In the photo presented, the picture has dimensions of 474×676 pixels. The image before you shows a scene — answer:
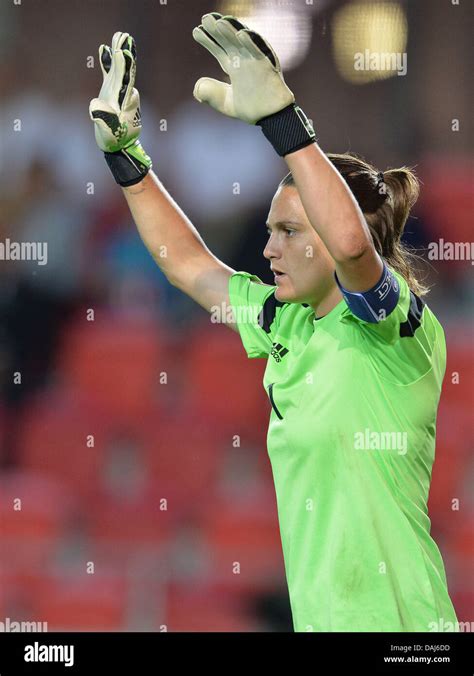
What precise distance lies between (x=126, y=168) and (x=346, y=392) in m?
0.57

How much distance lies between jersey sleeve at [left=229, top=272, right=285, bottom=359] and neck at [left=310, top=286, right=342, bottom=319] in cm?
14

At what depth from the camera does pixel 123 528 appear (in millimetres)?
2457

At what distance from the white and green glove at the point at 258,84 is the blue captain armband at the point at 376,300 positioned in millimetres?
191

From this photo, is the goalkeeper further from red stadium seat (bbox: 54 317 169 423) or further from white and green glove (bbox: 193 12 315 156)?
red stadium seat (bbox: 54 317 169 423)

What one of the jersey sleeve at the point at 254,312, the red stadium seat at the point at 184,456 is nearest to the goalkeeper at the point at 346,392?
the jersey sleeve at the point at 254,312

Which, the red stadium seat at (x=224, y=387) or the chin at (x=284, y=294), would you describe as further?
the red stadium seat at (x=224, y=387)

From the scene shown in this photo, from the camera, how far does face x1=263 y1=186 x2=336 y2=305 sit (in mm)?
1302

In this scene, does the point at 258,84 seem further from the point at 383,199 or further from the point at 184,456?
the point at 184,456

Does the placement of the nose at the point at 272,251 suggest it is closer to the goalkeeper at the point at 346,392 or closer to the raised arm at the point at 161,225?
the goalkeeper at the point at 346,392

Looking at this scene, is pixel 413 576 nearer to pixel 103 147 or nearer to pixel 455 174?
pixel 103 147

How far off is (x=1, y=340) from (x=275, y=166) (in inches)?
34.5

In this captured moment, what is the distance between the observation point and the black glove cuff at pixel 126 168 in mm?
1550

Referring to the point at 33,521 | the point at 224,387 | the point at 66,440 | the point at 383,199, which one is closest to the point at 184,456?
the point at 224,387

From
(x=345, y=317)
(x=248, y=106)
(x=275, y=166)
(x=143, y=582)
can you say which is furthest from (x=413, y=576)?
(x=275, y=166)
